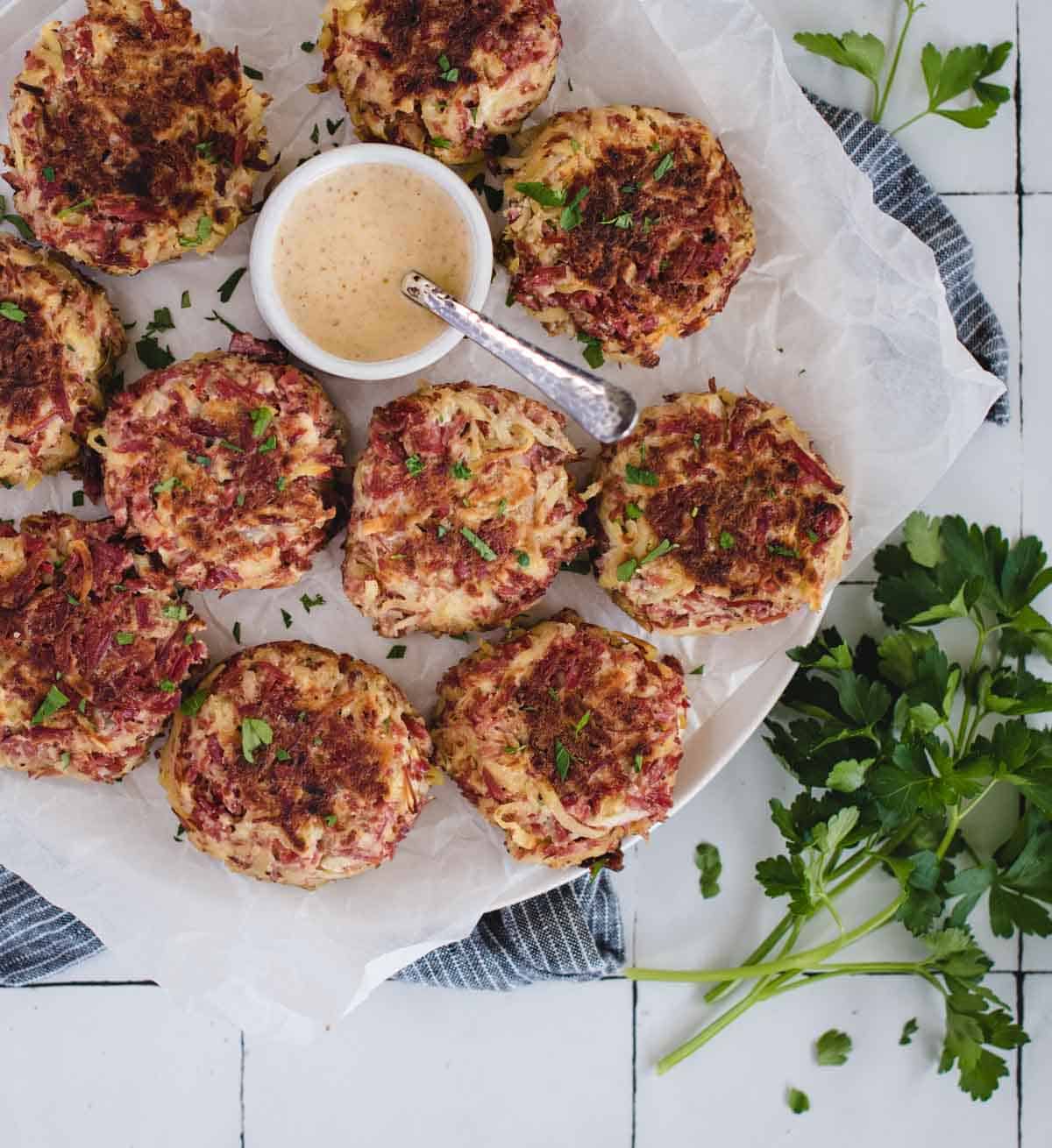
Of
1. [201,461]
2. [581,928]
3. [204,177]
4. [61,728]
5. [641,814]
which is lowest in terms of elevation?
[581,928]

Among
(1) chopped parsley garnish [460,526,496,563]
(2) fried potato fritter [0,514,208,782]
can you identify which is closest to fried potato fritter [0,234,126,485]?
(2) fried potato fritter [0,514,208,782]

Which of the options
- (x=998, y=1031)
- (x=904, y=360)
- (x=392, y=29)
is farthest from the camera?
(x=998, y=1031)

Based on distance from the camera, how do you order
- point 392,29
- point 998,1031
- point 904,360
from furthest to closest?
point 998,1031
point 904,360
point 392,29

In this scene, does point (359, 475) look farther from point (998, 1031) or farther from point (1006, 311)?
point (998, 1031)

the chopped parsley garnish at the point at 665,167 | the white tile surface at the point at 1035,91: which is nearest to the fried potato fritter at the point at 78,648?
the chopped parsley garnish at the point at 665,167

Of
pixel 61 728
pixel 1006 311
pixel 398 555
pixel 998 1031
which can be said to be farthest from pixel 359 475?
pixel 998 1031

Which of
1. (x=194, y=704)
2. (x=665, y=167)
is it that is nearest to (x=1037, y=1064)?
(x=194, y=704)
